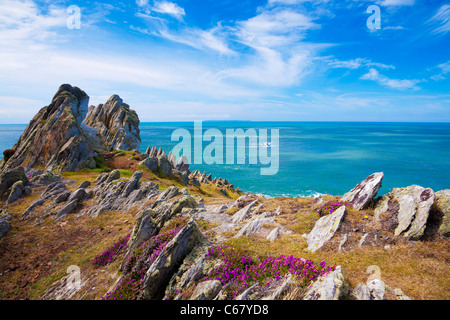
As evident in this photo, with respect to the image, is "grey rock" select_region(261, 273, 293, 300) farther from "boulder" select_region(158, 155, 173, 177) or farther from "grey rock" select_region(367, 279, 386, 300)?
"boulder" select_region(158, 155, 173, 177)

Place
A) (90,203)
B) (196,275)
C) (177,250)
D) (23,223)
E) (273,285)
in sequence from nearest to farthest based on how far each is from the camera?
(273,285) < (196,275) < (177,250) < (23,223) < (90,203)

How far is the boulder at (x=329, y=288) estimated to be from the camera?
8.80m

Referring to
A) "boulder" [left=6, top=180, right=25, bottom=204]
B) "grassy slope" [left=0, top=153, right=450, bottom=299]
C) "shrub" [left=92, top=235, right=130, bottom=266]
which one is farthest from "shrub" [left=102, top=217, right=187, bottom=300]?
"boulder" [left=6, top=180, right=25, bottom=204]

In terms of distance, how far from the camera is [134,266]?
527 inches

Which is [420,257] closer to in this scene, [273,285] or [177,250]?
[273,285]

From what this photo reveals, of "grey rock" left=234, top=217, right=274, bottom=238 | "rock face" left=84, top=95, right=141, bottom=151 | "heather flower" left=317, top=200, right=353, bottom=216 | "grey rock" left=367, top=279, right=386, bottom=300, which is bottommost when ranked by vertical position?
"grey rock" left=234, top=217, right=274, bottom=238

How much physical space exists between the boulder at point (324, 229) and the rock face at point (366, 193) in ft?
5.80

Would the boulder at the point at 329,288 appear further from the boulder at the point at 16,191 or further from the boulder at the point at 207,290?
the boulder at the point at 16,191

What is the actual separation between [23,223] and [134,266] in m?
21.9

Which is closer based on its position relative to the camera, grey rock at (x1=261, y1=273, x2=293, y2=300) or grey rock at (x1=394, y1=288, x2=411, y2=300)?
grey rock at (x1=394, y1=288, x2=411, y2=300)

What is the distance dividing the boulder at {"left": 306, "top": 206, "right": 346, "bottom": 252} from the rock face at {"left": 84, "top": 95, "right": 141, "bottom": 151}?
7779 centimetres

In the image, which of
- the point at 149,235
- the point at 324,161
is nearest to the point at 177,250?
the point at 149,235

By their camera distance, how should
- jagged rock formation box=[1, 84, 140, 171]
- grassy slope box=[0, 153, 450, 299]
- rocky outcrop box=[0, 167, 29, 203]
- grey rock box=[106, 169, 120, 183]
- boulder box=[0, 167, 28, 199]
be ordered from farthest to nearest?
jagged rock formation box=[1, 84, 140, 171], grey rock box=[106, 169, 120, 183], boulder box=[0, 167, 28, 199], rocky outcrop box=[0, 167, 29, 203], grassy slope box=[0, 153, 450, 299]

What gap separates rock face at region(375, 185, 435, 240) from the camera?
13.8 metres
